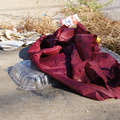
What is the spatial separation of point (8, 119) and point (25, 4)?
22.7 feet

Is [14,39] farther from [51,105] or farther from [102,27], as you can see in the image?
[51,105]

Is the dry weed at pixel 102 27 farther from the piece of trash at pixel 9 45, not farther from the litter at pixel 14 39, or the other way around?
the piece of trash at pixel 9 45

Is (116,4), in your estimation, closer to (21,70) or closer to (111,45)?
(111,45)

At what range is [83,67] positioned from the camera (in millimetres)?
2859

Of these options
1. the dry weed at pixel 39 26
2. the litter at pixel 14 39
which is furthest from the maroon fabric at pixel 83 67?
the dry weed at pixel 39 26

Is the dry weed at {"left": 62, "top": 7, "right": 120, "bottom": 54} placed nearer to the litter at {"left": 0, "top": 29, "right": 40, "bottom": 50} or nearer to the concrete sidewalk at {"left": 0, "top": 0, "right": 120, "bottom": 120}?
the litter at {"left": 0, "top": 29, "right": 40, "bottom": 50}

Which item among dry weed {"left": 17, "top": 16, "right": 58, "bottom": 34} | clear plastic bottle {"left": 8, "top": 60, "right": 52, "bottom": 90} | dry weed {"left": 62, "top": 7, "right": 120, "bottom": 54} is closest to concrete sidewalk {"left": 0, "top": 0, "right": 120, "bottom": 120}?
clear plastic bottle {"left": 8, "top": 60, "right": 52, "bottom": 90}

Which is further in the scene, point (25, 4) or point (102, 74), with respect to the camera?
point (25, 4)

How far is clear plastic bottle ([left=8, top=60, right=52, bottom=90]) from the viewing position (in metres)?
2.96

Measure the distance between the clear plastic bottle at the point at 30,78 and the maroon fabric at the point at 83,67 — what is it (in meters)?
0.11

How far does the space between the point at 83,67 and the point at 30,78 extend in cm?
70

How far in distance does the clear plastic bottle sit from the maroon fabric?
0.11 meters

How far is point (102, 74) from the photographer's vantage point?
276 centimetres

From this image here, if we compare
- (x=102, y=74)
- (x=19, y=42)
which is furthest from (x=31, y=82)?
(x=19, y=42)
